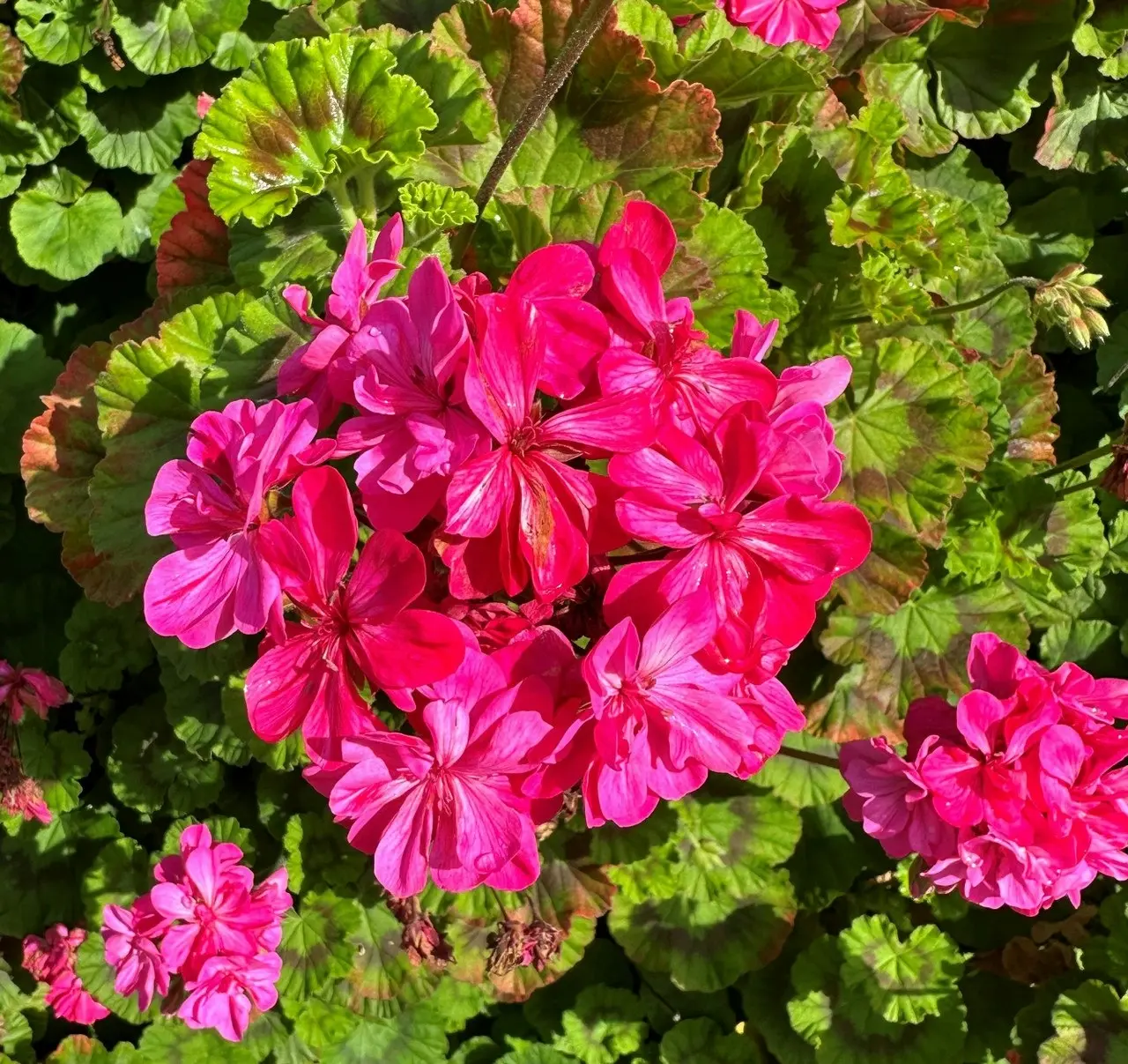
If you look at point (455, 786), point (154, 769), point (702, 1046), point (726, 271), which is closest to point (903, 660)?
point (726, 271)

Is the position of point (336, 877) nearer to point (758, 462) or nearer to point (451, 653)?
point (451, 653)

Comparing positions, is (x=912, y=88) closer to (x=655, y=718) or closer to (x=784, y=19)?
(x=784, y=19)

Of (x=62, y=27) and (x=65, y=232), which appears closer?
(x=62, y=27)

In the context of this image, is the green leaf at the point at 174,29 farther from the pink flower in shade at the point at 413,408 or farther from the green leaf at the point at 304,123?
the pink flower in shade at the point at 413,408

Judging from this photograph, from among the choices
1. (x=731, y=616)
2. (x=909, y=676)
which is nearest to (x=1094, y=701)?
(x=909, y=676)

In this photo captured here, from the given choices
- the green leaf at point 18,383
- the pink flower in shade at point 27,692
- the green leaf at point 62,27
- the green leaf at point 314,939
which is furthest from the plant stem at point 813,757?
the green leaf at point 62,27
